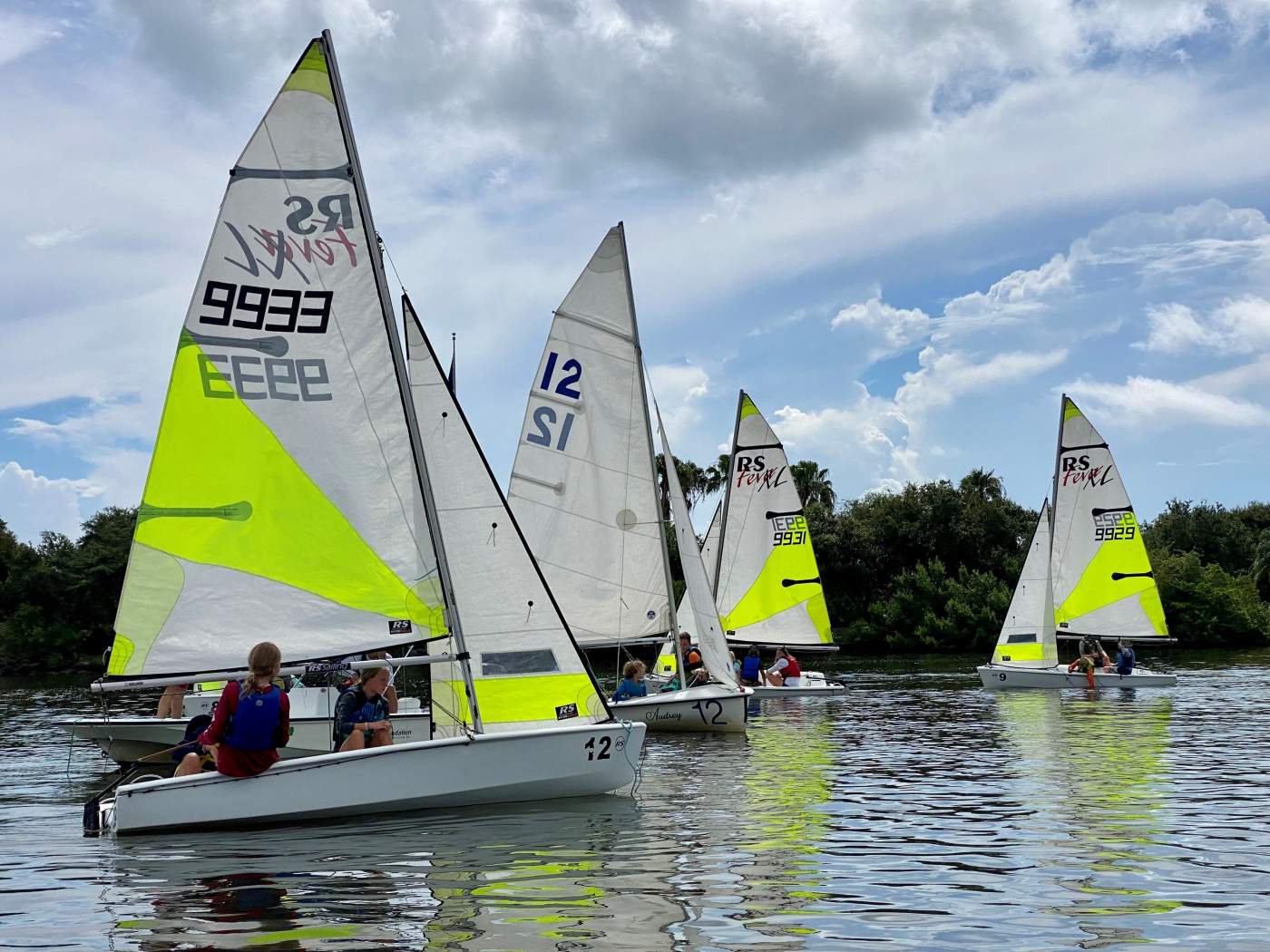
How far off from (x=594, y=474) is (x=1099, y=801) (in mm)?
12615

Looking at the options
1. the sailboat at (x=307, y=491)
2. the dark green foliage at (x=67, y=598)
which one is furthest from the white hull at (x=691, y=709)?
the dark green foliage at (x=67, y=598)

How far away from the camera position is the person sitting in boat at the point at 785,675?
33000 mm

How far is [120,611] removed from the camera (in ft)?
43.5

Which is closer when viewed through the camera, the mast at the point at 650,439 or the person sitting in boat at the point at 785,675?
the mast at the point at 650,439

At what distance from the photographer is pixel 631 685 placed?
76.2ft

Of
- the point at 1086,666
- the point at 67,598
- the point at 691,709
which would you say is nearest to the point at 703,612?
the point at 691,709

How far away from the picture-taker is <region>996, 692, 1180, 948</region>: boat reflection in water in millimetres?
8844

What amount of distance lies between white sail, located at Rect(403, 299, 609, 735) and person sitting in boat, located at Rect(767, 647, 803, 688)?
18645 mm

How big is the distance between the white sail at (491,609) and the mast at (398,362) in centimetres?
46

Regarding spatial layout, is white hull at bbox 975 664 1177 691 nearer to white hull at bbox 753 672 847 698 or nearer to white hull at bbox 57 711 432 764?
white hull at bbox 753 672 847 698

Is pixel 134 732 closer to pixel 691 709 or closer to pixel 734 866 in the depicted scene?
pixel 691 709

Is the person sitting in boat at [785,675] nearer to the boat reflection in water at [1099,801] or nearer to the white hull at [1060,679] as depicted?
the white hull at [1060,679]

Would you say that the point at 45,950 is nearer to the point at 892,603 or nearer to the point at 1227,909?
the point at 1227,909

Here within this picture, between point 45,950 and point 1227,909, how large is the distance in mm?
7298
